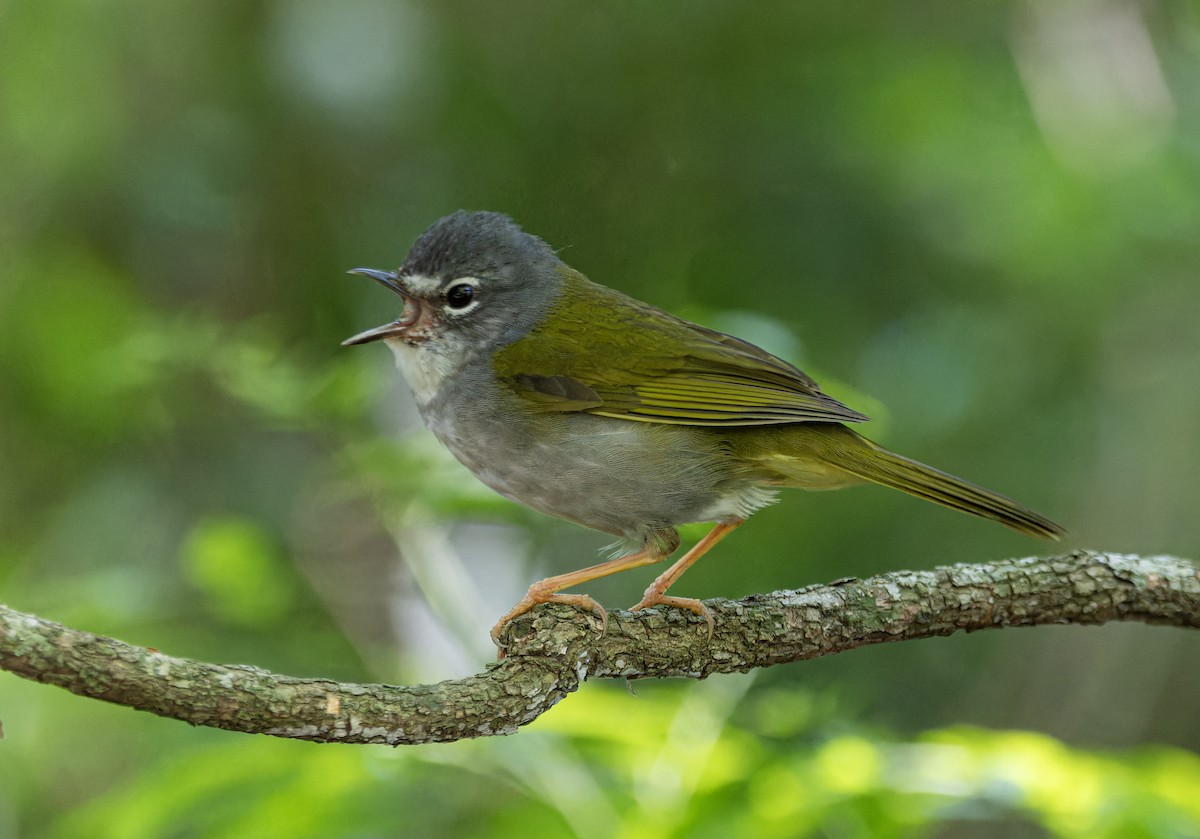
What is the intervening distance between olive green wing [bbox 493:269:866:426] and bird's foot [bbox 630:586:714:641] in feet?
2.07

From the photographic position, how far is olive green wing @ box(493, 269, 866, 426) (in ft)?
13.0

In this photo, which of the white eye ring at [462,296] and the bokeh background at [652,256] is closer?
the white eye ring at [462,296]

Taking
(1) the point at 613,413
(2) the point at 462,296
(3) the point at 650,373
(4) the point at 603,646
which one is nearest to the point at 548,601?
(4) the point at 603,646

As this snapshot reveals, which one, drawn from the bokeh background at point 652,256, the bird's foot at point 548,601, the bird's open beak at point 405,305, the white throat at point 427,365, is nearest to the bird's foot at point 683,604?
the bird's foot at point 548,601

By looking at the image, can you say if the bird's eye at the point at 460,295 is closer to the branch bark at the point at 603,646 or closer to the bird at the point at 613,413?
the bird at the point at 613,413

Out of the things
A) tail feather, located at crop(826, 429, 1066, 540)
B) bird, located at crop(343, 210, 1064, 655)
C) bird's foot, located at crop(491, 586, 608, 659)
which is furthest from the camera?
→ bird, located at crop(343, 210, 1064, 655)

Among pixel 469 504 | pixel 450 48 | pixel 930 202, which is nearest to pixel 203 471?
pixel 450 48

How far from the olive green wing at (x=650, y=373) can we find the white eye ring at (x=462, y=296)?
0.24 m

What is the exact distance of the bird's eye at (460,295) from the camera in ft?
14.1

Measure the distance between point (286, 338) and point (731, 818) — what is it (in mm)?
4423

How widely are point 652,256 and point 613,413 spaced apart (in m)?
2.35

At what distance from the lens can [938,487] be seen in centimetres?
370

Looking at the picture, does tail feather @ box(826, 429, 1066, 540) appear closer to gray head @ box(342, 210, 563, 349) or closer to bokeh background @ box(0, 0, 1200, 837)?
gray head @ box(342, 210, 563, 349)

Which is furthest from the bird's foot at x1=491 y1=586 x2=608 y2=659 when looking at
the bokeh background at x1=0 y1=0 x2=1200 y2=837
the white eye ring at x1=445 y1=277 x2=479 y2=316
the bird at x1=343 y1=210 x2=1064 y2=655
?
the bokeh background at x1=0 y1=0 x2=1200 y2=837
